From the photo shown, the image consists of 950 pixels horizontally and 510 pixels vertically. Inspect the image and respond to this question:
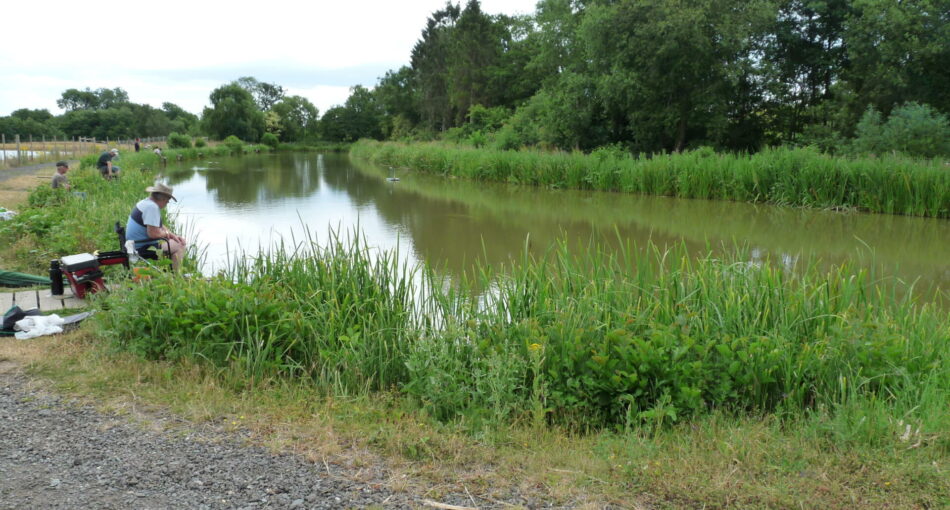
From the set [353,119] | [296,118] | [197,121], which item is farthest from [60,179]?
[296,118]

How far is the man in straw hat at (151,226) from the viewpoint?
6727 mm

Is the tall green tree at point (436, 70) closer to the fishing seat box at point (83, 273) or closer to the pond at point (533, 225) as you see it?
the pond at point (533, 225)

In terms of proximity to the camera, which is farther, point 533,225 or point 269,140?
point 269,140

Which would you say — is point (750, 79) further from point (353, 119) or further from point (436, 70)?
point (353, 119)

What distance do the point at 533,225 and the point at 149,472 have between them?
11.8 m

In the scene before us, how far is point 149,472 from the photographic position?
3.11 metres

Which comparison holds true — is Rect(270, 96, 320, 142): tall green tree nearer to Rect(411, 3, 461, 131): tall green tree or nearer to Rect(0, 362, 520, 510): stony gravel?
Rect(411, 3, 461, 131): tall green tree

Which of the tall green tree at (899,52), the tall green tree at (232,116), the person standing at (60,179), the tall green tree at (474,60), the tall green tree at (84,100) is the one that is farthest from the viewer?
the tall green tree at (84,100)

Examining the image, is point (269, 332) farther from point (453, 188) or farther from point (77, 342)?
point (453, 188)

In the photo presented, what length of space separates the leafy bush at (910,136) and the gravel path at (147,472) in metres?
17.9

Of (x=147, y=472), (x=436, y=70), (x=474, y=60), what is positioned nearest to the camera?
(x=147, y=472)

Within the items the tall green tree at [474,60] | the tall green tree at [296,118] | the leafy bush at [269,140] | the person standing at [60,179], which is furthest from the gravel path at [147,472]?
the tall green tree at [296,118]

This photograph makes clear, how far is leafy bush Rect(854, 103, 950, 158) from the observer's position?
56.3 ft

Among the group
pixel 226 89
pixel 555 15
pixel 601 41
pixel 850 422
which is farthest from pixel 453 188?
pixel 226 89
